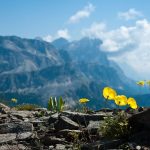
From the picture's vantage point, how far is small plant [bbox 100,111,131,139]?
7668mm

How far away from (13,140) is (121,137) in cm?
265

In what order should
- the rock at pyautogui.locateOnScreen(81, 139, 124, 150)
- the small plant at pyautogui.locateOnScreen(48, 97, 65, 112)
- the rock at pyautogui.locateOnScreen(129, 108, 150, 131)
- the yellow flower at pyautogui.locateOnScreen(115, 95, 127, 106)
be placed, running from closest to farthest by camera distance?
1. the yellow flower at pyautogui.locateOnScreen(115, 95, 127, 106)
2. the rock at pyautogui.locateOnScreen(81, 139, 124, 150)
3. the rock at pyautogui.locateOnScreen(129, 108, 150, 131)
4. the small plant at pyautogui.locateOnScreen(48, 97, 65, 112)

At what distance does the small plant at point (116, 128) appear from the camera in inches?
302

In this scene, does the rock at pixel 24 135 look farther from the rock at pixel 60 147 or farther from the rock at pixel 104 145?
the rock at pixel 104 145

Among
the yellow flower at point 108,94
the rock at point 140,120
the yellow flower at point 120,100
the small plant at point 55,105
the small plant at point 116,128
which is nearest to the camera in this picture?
the yellow flower at point 108,94

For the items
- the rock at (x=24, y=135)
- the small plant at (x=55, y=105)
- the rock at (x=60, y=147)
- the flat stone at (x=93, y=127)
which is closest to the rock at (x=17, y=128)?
the rock at (x=24, y=135)

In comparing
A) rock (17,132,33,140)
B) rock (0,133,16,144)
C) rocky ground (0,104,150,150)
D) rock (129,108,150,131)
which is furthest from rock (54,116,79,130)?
rock (129,108,150,131)

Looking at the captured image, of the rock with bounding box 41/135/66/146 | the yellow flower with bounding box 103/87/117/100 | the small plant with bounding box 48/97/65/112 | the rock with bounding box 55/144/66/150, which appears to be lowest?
the rock with bounding box 55/144/66/150

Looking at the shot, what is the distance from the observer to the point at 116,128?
7.77m

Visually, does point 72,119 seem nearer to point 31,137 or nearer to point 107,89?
point 31,137

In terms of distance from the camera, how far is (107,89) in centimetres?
699

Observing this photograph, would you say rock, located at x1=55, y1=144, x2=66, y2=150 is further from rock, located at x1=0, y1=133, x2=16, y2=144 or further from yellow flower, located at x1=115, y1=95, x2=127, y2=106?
yellow flower, located at x1=115, y1=95, x2=127, y2=106

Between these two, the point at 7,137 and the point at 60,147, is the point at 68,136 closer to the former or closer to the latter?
the point at 60,147

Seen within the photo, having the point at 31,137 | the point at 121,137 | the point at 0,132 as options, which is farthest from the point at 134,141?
the point at 0,132
